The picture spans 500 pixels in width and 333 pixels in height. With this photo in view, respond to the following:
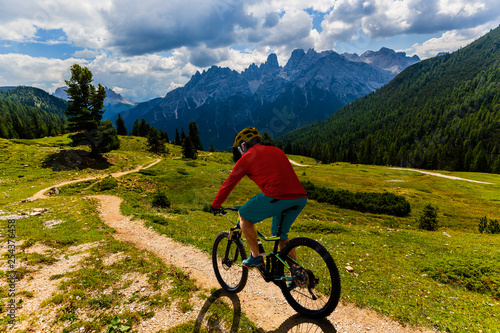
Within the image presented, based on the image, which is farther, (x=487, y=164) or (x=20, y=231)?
(x=487, y=164)

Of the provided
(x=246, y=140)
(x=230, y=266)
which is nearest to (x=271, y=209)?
(x=246, y=140)

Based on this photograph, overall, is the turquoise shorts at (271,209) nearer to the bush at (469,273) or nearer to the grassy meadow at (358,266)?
the grassy meadow at (358,266)

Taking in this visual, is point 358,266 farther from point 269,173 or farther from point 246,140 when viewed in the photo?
point 246,140

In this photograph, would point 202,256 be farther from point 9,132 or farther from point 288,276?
point 9,132

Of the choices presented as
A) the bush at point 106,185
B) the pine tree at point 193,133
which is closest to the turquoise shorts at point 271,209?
the bush at point 106,185

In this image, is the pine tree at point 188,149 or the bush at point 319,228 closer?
the bush at point 319,228

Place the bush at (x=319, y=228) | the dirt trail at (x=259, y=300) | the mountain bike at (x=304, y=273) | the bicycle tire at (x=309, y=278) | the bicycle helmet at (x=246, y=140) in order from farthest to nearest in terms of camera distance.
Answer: the bush at (x=319, y=228) < the bicycle helmet at (x=246, y=140) < the dirt trail at (x=259, y=300) < the bicycle tire at (x=309, y=278) < the mountain bike at (x=304, y=273)

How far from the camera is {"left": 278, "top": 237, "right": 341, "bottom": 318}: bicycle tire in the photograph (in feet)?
17.5

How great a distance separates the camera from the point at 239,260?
24.2 feet

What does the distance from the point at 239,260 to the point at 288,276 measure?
2.01 meters

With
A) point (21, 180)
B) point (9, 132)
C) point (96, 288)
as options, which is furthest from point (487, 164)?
point (9, 132)

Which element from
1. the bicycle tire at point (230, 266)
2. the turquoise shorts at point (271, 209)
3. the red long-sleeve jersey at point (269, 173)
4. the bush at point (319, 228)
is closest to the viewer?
the red long-sleeve jersey at point (269, 173)

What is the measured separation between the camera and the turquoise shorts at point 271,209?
5660 millimetres

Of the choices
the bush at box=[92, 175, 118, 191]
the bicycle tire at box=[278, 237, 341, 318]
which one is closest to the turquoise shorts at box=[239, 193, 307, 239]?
the bicycle tire at box=[278, 237, 341, 318]
